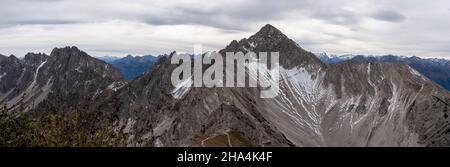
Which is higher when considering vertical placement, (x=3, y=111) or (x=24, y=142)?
(x=3, y=111)
